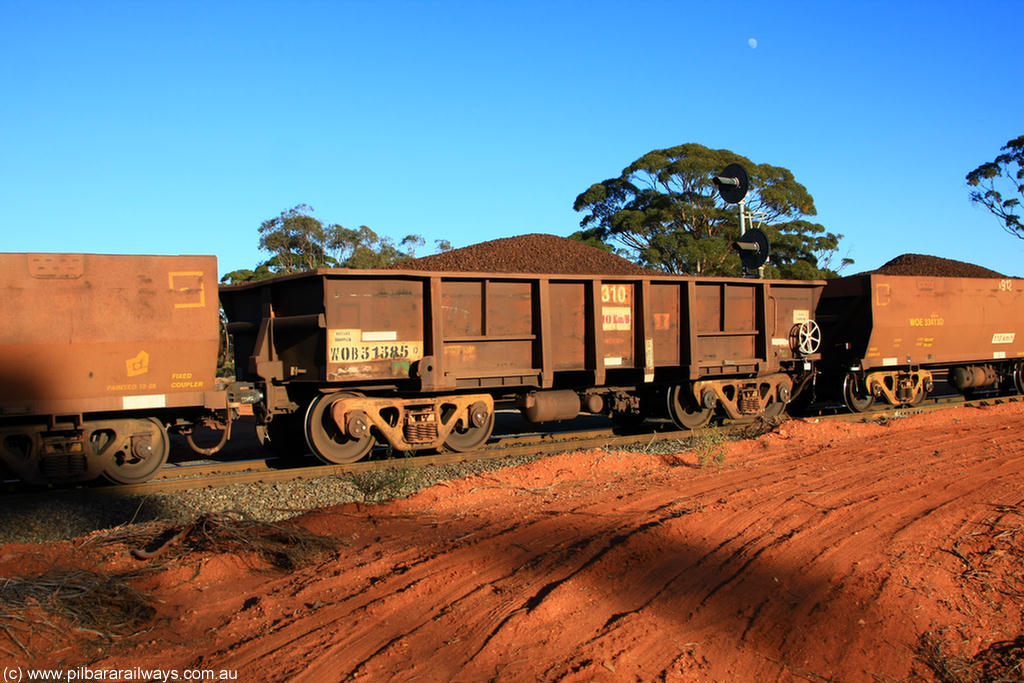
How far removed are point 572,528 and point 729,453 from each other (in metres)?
4.43

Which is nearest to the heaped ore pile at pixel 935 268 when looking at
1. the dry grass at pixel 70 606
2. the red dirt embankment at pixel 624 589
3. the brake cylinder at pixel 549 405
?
the brake cylinder at pixel 549 405

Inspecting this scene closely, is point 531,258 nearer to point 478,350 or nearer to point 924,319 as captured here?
point 924,319

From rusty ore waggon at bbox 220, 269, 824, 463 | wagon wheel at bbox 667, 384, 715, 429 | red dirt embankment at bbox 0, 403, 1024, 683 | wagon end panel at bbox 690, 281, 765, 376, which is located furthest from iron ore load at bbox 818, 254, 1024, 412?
red dirt embankment at bbox 0, 403, 1024, 683

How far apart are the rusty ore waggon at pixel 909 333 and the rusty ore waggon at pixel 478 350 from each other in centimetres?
242

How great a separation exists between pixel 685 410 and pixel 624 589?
8.63m

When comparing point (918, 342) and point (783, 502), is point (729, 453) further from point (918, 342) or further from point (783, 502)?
point (918, 342)

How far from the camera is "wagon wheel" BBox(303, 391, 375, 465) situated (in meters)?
9.89

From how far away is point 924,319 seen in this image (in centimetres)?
1566

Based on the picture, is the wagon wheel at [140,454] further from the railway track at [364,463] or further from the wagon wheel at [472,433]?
the wagon wheel at [472,433]

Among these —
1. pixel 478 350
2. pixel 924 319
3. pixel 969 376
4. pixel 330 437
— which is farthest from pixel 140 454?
pixel 969 376

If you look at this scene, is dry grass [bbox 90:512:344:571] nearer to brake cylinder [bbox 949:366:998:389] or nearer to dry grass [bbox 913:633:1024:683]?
dry grass [bbox 913:633:1024:683]

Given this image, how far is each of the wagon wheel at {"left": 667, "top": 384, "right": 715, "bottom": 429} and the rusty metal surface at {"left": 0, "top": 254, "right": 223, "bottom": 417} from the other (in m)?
7.26

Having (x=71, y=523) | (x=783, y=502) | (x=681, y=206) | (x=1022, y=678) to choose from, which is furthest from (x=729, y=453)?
(x=681, y=206)

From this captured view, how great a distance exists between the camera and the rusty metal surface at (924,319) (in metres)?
14.9
